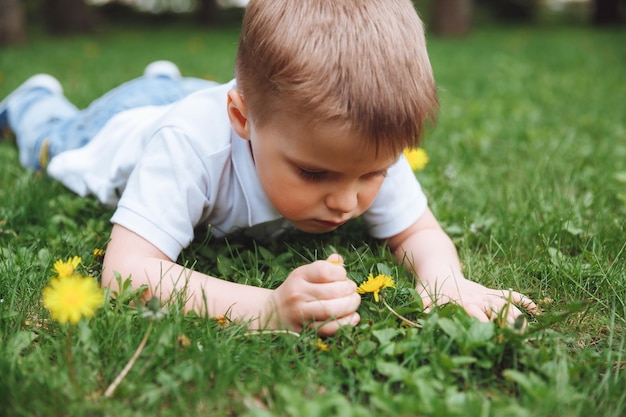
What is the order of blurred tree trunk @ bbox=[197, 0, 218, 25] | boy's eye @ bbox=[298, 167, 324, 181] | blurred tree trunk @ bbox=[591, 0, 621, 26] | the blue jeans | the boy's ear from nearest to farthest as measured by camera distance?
boy's eye @ bbox=[298, 167, 324, 181], the boy's ear, the blue jeans, blurred tree trunk @ bbox=[591, 0, 621, 26], blurred tree trunk @ bbox=[197, 0, 218, 25]

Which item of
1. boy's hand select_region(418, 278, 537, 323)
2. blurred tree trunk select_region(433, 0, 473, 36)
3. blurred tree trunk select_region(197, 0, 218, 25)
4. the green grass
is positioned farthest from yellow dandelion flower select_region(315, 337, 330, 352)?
blurred tree trunk select_region(197, 0, 218, 25)

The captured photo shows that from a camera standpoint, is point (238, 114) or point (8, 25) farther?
point (8, 25)

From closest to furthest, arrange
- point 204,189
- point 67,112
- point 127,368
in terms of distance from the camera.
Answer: point 127,368, point 204,189, point 67,112

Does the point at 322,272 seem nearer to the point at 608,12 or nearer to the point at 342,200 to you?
the point at 342,200

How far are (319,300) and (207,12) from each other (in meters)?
19.5

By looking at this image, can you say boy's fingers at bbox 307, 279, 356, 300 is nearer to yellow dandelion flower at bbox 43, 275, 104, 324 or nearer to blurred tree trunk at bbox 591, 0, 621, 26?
yellow dandelion flower at bbox 43, 275, 104, 324

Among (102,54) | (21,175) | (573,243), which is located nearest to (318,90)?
(573,243)

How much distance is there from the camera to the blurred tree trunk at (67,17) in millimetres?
15305

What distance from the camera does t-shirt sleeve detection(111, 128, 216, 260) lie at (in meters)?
1.99

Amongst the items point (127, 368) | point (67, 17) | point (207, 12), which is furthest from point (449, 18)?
point (127, 368)

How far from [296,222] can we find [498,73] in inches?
235

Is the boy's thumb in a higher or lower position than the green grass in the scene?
higher

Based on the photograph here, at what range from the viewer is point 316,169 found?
1749mm

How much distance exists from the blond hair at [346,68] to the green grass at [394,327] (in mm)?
541
